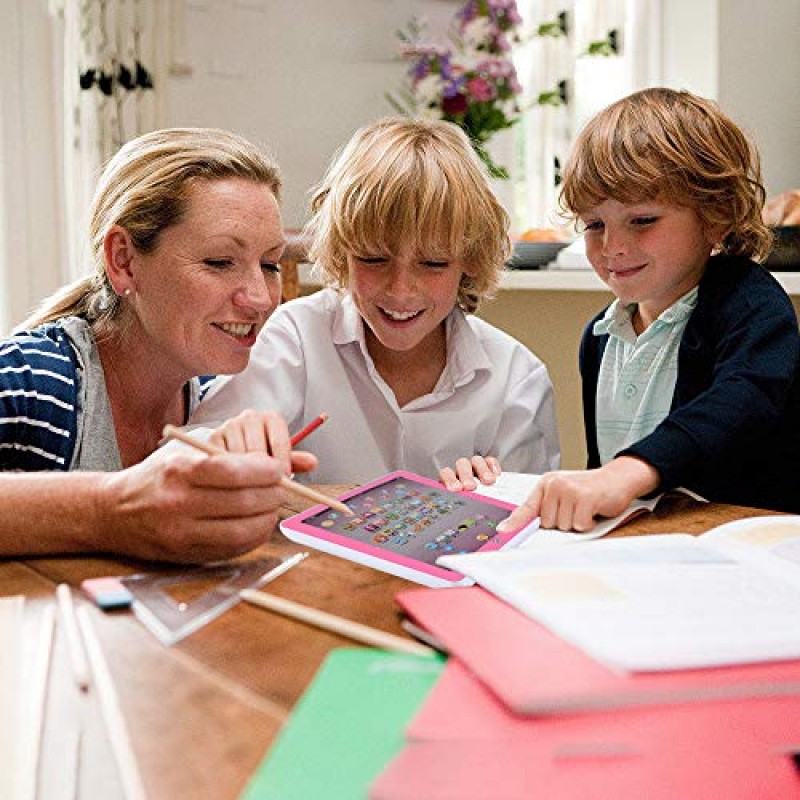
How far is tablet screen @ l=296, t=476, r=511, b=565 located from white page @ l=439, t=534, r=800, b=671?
96mm

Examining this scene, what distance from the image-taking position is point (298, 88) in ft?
11.4

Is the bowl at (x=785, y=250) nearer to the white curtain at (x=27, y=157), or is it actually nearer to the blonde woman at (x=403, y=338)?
the blonde woman at (x=403, y=338)

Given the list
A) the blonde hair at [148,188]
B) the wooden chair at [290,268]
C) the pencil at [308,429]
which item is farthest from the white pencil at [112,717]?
the wooden chair at [290,268]

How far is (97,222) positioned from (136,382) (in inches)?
9.8

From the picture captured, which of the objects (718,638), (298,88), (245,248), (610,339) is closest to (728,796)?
(718,638)

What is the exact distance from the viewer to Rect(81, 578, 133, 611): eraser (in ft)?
2.43

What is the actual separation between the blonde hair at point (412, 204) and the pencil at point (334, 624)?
2.73ft

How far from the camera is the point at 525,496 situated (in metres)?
1.16

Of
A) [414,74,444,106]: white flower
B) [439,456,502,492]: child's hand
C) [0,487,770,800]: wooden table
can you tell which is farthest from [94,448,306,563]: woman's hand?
[414,74,444,106]: white flower

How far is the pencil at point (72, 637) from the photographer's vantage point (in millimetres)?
607

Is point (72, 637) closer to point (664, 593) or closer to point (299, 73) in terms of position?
point (664, 593)

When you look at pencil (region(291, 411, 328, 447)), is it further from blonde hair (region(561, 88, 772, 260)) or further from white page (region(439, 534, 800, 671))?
blonde hair (region(561, 88, 772, 260))

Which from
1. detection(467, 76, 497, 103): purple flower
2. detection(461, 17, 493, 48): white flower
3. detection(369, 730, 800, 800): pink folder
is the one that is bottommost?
detection(369, 730, 800, 800): pink folder

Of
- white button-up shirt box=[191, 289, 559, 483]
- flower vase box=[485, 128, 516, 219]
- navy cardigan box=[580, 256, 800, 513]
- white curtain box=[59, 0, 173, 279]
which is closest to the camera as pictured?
navy cardigan box=[580, 256, 800, 513]
